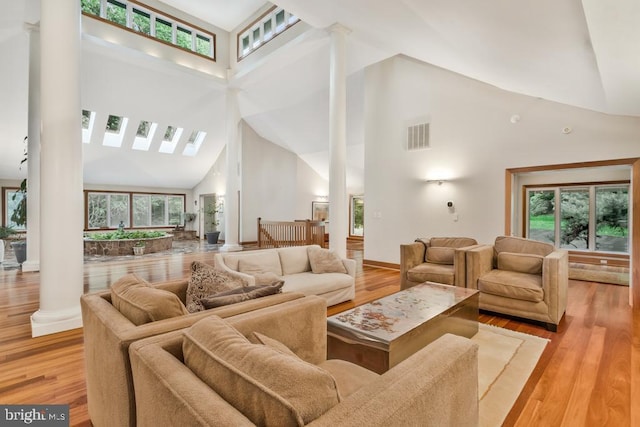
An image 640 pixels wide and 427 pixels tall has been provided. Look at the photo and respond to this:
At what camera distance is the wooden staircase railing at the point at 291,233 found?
26.2 ft

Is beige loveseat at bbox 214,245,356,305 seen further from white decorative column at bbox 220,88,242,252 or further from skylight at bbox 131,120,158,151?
skylight at bbox 131,120,158,151

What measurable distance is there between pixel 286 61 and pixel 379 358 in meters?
6.76

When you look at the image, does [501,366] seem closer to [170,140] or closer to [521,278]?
[521,278]

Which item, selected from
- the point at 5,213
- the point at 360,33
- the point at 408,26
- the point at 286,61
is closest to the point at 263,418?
the point at 408,26

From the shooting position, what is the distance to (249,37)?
8328 millimetres

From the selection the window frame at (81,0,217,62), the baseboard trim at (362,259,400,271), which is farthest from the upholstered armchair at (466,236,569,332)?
the window frame at (81,0,217,62)

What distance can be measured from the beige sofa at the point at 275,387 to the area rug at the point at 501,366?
2.95 feet

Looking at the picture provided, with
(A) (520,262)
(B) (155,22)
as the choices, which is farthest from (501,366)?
(B) (155,22)

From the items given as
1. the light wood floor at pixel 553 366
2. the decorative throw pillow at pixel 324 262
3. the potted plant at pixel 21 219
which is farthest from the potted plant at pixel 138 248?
the decorative throw pillow at pixel 324 262

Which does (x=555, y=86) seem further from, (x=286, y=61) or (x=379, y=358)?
(x=286, y=61)

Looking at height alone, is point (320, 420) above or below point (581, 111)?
below

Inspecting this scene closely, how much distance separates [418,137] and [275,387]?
6112 mm

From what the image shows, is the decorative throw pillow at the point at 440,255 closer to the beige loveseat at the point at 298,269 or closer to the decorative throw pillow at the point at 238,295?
the beige loveseat at the point at 298,269

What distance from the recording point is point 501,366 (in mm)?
2541
